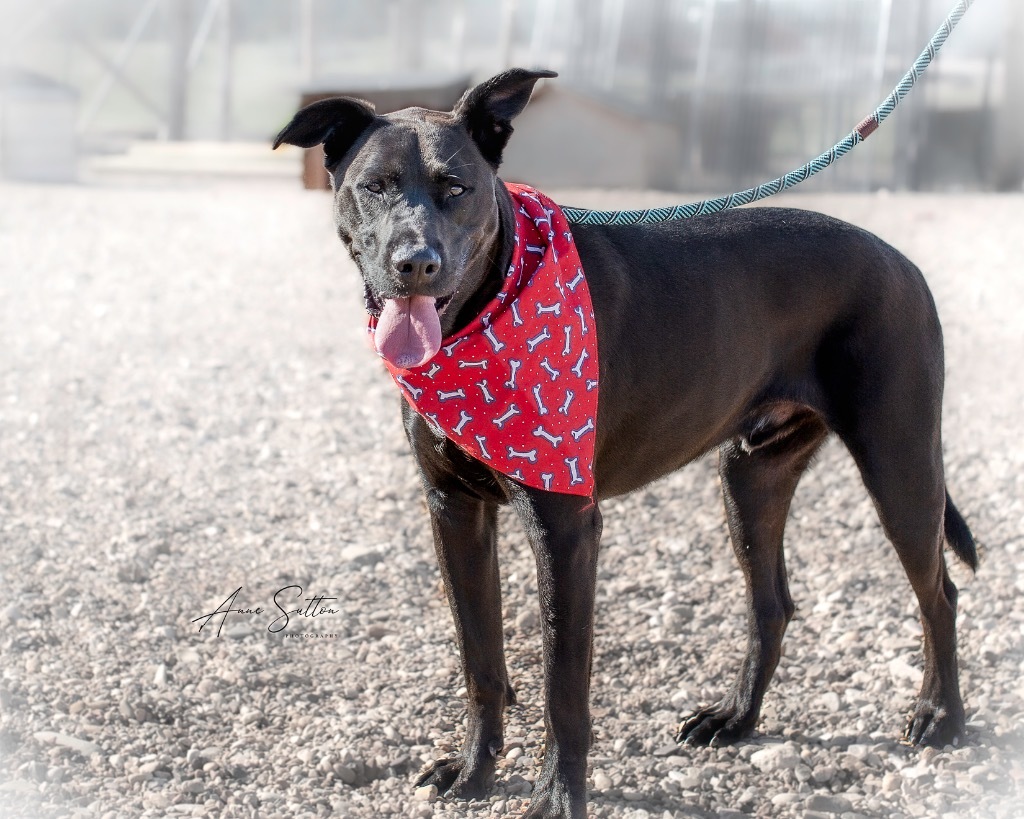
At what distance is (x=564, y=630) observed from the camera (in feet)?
9.43

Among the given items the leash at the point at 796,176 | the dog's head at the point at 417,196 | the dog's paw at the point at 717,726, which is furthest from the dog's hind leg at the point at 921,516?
the dog's head at the point at 417,196

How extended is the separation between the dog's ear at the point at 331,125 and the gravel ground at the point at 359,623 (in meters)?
1.81

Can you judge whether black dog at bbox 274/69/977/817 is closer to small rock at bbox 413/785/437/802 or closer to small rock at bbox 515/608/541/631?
small rock at bbox 413/785/437/802

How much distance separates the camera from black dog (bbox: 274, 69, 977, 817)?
2.77 metres

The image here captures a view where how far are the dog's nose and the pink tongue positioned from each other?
0.30 ft

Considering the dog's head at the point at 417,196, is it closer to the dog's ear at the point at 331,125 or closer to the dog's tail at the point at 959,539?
the dog's ear at the point at 331,125

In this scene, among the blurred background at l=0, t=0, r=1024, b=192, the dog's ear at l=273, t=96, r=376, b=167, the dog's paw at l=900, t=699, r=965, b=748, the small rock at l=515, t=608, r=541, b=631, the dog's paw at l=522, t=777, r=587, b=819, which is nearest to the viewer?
the dog's ear at l=273, t=96, r=376, b=167

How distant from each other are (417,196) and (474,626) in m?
1.28

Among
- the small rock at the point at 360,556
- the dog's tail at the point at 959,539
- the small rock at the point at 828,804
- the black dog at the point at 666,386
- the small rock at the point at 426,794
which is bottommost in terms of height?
the small rock at the point at 360,556

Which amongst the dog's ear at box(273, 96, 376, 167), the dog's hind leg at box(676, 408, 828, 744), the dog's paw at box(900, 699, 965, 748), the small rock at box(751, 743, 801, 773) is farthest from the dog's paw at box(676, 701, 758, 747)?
the dog's ear at box(273, 96, 376, 167)

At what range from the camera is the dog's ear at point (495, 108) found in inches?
110

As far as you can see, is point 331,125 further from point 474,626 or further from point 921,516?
point 921,516

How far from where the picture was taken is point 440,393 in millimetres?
2807

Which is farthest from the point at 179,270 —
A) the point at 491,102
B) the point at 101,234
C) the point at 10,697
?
the point at 491,102
